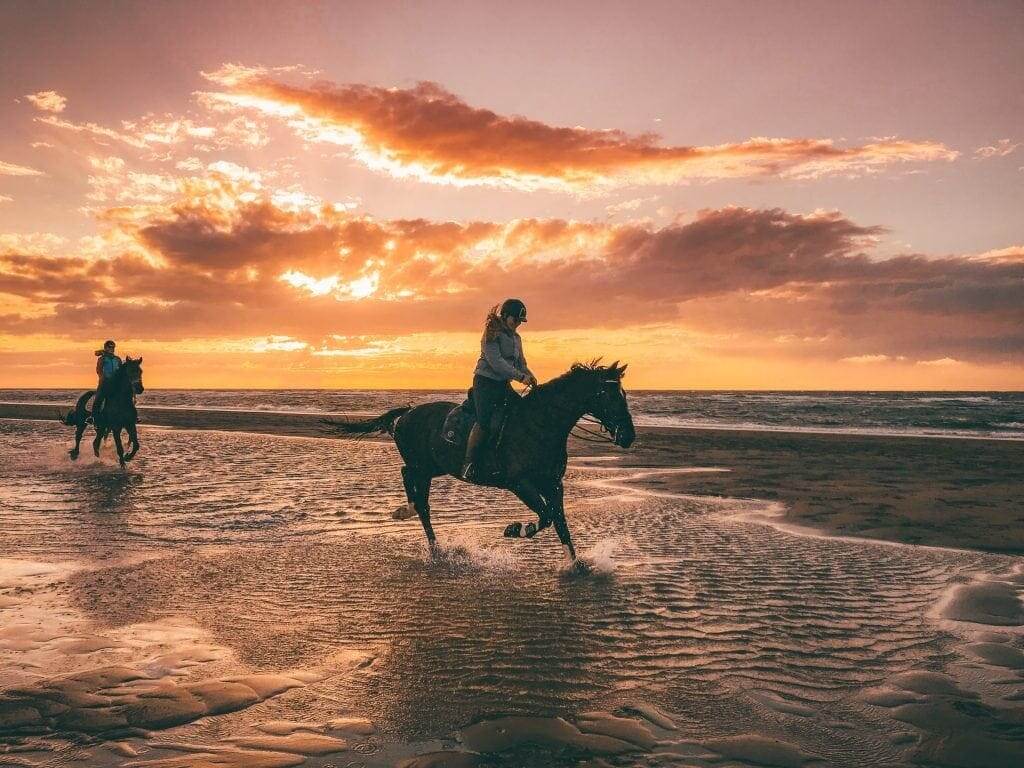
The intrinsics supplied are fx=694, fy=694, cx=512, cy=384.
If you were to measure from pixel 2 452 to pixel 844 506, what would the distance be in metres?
24.0

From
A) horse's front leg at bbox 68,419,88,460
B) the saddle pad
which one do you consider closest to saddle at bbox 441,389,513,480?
the saddle pad

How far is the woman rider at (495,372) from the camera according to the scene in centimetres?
868

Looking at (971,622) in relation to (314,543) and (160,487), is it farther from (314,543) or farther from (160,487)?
(160,487)

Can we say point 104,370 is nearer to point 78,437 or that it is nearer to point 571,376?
point 78,437

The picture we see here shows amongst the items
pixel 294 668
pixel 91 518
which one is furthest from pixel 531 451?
pixel 91 518

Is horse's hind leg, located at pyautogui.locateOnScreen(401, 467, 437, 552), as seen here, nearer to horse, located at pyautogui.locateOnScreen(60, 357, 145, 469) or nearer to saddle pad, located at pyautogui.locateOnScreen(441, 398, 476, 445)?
saddle pad, located at pyautogui.locateOnScreen(441, 398, 476, 445)

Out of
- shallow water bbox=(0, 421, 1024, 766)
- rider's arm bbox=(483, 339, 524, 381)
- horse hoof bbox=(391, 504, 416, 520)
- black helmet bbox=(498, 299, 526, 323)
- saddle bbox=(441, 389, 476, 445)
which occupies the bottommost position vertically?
shallow water bbox=(0, 421, 1024, 766)

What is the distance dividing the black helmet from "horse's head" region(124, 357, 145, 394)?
Answer: 13383 mm

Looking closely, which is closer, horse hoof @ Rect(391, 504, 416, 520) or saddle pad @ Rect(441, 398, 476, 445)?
saddle pad @ Rect(441, 398, 476, 445)

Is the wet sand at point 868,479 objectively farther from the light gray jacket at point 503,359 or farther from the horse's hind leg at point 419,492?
the horse's hind leg at point 419,492

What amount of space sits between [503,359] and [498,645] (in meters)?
3.88

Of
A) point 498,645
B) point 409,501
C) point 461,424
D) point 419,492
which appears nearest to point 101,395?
point 409,501

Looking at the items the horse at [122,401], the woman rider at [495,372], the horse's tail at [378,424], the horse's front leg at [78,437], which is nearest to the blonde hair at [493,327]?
the woman rider at [495,372]

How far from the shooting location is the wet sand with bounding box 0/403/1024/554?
11367 millimetres
